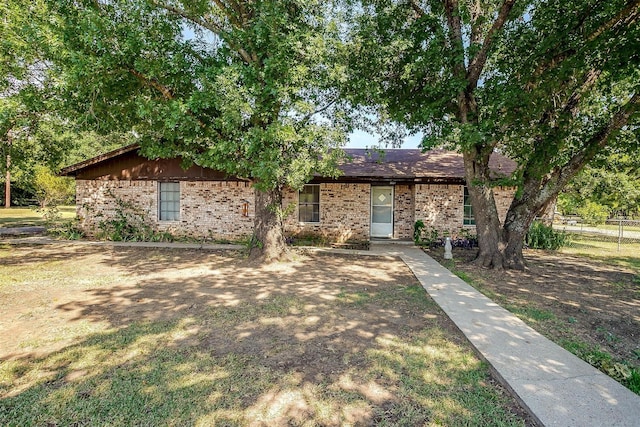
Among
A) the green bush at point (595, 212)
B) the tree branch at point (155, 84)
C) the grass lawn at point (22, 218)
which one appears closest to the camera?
the tree branch at point (155, 84)

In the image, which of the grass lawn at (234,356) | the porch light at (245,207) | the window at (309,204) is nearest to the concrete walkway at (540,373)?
the grass lawn at (234,356)

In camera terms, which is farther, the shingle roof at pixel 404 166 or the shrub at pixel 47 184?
the shrub at pixel 47 184

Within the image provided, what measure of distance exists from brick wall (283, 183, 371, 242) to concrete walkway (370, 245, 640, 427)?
24.5 feet

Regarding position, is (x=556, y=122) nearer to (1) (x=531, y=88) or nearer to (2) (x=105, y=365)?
(1) (x=531, y=88)

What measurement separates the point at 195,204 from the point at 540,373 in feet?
41.1

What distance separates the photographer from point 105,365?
3604 mm

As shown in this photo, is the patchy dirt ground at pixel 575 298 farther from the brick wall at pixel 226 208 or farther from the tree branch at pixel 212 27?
the tree branch at pixel 212 27

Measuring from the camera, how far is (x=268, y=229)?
9.68 metres

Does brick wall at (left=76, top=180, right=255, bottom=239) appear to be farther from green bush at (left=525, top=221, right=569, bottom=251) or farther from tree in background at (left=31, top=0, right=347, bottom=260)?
green bush at (left=525, top=221, right=569, bottom=251)

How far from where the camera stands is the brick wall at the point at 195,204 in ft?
43.9

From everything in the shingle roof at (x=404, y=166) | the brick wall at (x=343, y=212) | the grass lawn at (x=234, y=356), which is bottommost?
the grass lawn at (x=234, y=356)

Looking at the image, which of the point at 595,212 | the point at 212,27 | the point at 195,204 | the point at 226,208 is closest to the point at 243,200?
the point at 226,208

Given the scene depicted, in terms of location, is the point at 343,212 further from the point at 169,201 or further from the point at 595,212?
the point at 595,212

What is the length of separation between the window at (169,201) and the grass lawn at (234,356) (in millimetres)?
6460
